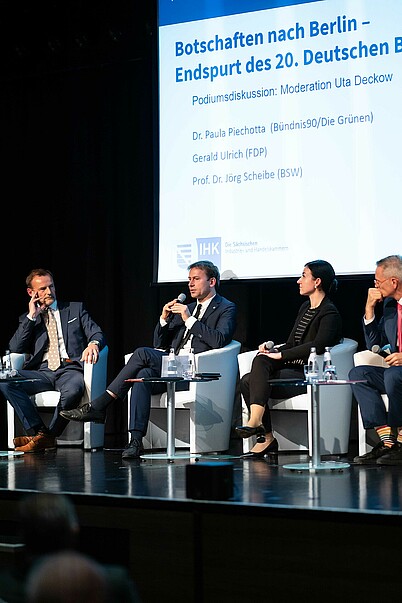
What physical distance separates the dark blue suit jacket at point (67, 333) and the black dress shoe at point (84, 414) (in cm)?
72

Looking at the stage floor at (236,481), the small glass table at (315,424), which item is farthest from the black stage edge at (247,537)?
the small glass table at (315,424)

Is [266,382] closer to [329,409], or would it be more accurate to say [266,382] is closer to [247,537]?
[329,409]

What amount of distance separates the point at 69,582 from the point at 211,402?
14.7ft

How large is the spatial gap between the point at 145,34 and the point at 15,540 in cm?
421

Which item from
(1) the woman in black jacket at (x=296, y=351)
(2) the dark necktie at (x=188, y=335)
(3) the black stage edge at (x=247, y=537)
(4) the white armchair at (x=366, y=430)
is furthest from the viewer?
(2) the dark necktie at (x=188, y=335)

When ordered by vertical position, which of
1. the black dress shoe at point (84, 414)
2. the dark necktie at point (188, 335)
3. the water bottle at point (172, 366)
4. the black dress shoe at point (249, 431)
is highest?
the dark necktie at point (188, 335)

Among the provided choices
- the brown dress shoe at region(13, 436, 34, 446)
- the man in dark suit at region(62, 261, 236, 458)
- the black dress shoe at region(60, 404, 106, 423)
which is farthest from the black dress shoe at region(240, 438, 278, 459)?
the brown dress shoe at region(13, 436, 34, 446)

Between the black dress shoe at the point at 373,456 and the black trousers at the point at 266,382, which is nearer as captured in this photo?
the black dress shoe at the point at 373,456

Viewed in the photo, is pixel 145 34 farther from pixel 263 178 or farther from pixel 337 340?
pixel 337 340

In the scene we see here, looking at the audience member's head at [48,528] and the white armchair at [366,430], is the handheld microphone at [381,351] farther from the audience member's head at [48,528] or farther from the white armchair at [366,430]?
the audience member's head at [48,528]

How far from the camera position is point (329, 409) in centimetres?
550

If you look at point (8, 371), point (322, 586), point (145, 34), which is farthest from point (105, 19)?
point (322, 586)

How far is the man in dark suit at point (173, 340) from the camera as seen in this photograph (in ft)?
18.4

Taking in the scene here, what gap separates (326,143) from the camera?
5941 millimetres
